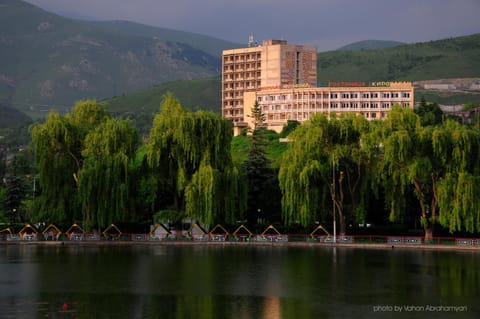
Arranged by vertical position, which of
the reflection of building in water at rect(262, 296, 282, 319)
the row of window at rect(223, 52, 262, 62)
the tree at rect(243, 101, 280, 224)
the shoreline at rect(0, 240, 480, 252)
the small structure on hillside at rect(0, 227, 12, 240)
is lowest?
the reflection of building in water at rect(262, 296, 282, 319)

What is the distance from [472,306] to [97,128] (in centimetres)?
5649

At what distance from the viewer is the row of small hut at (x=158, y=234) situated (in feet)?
305

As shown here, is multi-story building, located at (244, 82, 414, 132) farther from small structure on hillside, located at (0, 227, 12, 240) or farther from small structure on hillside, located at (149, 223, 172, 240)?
small structure on hillside, located at (0, 227, 12, 240)

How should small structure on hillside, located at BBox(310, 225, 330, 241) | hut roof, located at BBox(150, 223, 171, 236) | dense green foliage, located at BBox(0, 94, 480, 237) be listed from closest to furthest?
dense green foliage, located at BBox(0, 94, 480, 237) < small structure on hillside, located at BBox(310, 225, 330, 241) < hut roof, located at BBox(150, 223, 171, 236)

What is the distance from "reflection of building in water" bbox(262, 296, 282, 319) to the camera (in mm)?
44056

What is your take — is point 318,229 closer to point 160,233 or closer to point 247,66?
point 160,233

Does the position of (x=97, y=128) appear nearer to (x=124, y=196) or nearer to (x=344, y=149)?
(x=124, y=196)

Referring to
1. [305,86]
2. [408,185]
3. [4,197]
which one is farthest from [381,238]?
[305,86]

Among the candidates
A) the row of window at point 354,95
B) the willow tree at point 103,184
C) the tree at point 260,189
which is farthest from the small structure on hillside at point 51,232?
the row of window at point 354,95

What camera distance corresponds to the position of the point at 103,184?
91562 mm

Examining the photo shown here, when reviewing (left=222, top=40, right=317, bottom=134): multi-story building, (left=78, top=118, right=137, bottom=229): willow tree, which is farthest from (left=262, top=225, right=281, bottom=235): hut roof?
(left=222, top=40, right=317, bottom=134): multi-story building

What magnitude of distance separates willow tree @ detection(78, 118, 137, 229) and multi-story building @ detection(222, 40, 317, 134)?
253ft

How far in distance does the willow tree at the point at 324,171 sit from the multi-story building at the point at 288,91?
46.9m

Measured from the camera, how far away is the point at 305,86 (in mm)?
164250
